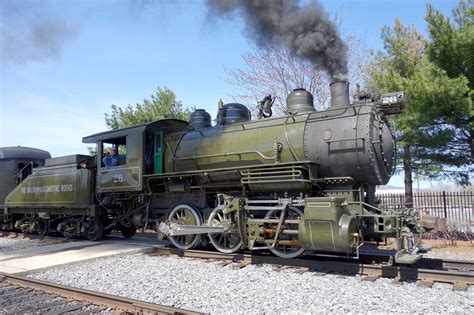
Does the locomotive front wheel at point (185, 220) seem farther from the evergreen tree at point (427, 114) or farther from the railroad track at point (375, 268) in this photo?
the evergreen tree at point (427, 114)

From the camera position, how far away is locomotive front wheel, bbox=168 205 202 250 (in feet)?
31.3

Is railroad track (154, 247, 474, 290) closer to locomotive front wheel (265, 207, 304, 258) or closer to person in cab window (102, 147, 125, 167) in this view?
locomotive front wheel (265, 207, 304, 258)

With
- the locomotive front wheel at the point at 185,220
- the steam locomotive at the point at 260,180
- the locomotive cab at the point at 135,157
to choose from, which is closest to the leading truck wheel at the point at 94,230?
the steam locomotive at the point at 260,180

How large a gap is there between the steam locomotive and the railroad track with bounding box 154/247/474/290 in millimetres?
288

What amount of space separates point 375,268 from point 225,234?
337 centimetres

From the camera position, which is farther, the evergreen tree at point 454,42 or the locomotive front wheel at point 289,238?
the evergreen tree at point 454,42

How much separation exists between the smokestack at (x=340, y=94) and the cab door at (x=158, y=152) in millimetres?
4764

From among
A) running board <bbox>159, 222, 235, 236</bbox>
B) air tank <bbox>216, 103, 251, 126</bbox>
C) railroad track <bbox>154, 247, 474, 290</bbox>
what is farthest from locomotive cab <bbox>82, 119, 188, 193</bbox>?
railroad track <bbox>154, 247, 474, 290</bbox>

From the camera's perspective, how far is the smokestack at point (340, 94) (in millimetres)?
8344

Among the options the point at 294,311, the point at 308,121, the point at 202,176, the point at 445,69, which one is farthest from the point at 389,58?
the point at 294,311

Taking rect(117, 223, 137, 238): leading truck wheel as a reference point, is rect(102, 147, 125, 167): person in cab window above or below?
above

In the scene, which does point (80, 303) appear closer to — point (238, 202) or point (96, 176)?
point (238, 202)

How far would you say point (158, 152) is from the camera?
1077 centimetres

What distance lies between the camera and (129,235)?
1338 centimetres
